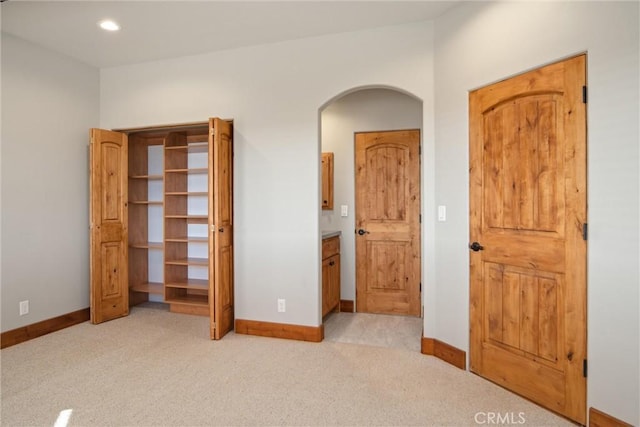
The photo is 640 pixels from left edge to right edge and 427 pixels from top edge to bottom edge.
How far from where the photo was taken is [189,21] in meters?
3.04

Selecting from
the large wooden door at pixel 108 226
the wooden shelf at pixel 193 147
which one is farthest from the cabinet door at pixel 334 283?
the large wooden door at pixel 108 226

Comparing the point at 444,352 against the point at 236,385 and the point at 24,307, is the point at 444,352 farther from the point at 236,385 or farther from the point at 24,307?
Answer: the point at 24,307

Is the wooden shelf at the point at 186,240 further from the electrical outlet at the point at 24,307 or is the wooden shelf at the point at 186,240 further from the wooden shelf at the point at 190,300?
the electrical outlet at the point at 24,307

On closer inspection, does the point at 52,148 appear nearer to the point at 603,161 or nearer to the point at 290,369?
the point at 290,369

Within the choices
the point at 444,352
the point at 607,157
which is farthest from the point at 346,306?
the point at 607,157

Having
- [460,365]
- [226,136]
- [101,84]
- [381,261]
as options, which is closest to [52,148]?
[101,84]

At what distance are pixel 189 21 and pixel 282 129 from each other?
1168 millimetres

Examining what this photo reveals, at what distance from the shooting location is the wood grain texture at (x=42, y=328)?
3.20 m

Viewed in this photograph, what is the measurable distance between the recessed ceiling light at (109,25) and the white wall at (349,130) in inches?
89.9

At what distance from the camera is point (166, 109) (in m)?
3.84

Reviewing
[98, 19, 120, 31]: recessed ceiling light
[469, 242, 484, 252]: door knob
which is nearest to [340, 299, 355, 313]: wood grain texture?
[469, 242, 484, 252]: door knob

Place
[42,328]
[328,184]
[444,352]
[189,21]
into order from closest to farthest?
[444,352], [189,21], [42,328], [328,184]

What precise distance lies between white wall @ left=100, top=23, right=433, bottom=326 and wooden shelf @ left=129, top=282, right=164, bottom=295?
1.32 metres

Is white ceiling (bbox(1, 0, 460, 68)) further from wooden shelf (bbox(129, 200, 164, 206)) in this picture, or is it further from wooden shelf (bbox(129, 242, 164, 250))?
wooden shelf (bbox(129, 242, 164, 250))
